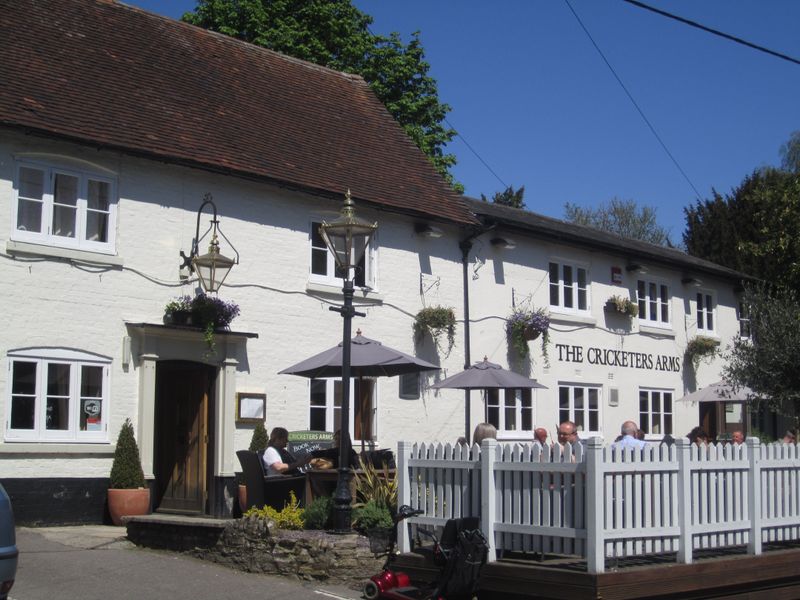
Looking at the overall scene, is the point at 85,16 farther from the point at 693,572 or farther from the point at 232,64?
the point at 693,572

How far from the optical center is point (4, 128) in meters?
14.2

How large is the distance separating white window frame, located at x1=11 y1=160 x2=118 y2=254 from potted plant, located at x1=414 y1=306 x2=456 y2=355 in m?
6.21

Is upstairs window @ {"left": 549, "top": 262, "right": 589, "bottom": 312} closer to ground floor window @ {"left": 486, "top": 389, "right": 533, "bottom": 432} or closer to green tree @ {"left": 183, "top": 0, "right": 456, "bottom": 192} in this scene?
ground floor window @ {"left": 486, "top": 389, "right": 533, "bottom": 432}

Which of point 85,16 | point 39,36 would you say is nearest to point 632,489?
point 39,36

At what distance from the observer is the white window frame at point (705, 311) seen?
26.9 meters

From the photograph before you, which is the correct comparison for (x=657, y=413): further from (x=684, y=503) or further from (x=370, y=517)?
(x=684, y=503)

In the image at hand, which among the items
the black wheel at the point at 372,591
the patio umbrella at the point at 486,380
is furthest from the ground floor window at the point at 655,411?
the black wheel at the point at 372,591

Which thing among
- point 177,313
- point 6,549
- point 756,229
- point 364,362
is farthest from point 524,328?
point 756,229

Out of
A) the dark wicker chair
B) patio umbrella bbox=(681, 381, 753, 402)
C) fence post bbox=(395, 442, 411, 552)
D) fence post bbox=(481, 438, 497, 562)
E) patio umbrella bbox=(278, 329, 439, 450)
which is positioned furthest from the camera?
patio umbrella bbox=(681, 381, 753, 402)

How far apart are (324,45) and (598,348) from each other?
11.6m

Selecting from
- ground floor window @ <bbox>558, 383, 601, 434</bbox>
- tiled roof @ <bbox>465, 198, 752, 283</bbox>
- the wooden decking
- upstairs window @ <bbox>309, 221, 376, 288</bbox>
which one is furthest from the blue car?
ground floor window @ <bbox>558, 383, 601, 434</bbox>

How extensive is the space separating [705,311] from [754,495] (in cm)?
1859

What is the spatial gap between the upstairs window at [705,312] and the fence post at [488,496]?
19.3m

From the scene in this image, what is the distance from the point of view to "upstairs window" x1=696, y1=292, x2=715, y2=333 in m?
27.0
